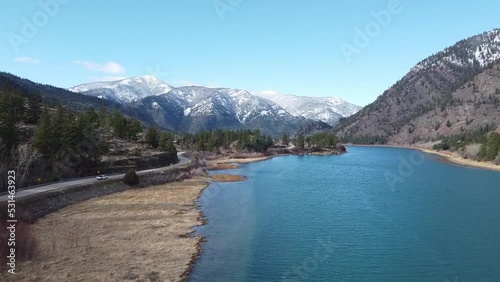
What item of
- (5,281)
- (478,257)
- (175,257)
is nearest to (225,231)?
(175,257)

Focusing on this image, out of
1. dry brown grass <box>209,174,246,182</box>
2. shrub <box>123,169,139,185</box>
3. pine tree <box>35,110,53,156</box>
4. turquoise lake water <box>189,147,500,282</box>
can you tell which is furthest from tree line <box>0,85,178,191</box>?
dry brown grass <box>209,174,246,182</box>

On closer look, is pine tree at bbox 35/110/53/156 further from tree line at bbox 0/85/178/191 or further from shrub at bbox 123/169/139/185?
shrub at bbox 123/169/139/185

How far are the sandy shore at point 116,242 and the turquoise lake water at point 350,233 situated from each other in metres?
3.24

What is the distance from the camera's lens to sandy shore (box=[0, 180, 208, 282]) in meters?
35.8

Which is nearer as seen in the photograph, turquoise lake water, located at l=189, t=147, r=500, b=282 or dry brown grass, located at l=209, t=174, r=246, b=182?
turquoise lake water, located at l=189, t=147, r=500, b=282

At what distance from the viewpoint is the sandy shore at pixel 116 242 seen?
35750 millimetres

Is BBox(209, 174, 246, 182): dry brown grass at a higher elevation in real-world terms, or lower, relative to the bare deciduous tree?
lower

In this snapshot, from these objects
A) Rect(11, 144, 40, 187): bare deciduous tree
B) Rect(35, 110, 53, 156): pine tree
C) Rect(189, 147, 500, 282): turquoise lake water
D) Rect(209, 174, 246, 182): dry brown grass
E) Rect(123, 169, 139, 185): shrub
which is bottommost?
Rect(189, 147, 500, 282): turquoise lake water

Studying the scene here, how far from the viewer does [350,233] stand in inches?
2068

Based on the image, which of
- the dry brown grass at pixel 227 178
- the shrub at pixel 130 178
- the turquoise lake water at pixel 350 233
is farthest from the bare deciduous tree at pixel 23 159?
the dry brown grass at pixel 227 178

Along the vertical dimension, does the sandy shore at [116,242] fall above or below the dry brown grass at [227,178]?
below

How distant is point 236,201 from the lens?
75.3 m

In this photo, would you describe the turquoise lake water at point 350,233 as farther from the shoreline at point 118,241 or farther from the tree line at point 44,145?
the tree line at point 44,145

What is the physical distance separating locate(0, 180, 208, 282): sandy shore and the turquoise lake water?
324 centimetres
